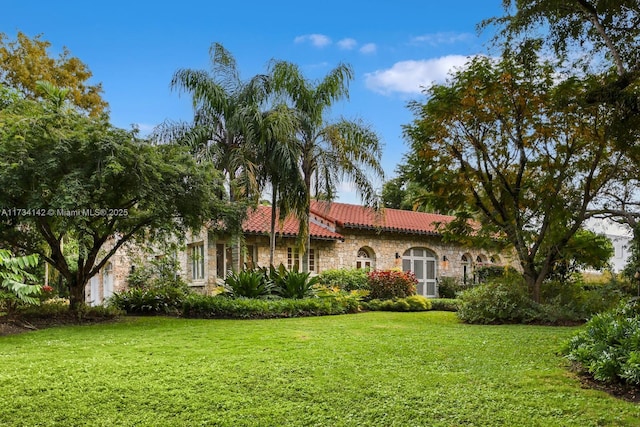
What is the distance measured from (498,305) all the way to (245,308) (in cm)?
617

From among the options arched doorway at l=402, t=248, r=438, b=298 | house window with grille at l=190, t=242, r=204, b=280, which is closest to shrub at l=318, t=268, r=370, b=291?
arched doorway at l=402, t=248, r=438, b=298

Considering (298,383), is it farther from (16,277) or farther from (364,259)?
(364,259)

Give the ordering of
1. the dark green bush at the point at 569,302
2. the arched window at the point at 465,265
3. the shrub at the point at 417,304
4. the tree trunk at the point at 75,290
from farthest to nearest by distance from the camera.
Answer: the arched window at the point at 465,265
the shrub at the point at 417,304
the tree trunk at the point at 75,290
the dark green bush at the point at 569,302

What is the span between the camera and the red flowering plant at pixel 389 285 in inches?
738

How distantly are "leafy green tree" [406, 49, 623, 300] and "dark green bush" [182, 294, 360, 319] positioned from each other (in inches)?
186

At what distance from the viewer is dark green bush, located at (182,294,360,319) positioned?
1351 centimetres

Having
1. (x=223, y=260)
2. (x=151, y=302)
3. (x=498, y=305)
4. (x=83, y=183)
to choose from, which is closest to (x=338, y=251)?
(x=223, y=260)

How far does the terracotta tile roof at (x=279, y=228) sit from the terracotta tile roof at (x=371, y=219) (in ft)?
2.35

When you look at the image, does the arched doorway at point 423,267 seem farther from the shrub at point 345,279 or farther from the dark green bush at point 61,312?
the dark green bush at point 61,312

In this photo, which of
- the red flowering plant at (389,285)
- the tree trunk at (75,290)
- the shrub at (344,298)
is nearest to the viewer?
the tree trunk at (75,290)

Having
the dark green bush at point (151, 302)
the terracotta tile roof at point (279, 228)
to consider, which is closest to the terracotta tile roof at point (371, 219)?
the terracotta tile roof at point (279, 228)

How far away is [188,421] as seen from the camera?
5.13 meters

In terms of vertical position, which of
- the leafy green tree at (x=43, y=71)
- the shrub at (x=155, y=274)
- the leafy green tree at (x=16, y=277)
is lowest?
the shrub at (x=155, y=274)

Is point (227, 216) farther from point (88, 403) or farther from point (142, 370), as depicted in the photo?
point (88, 403)
